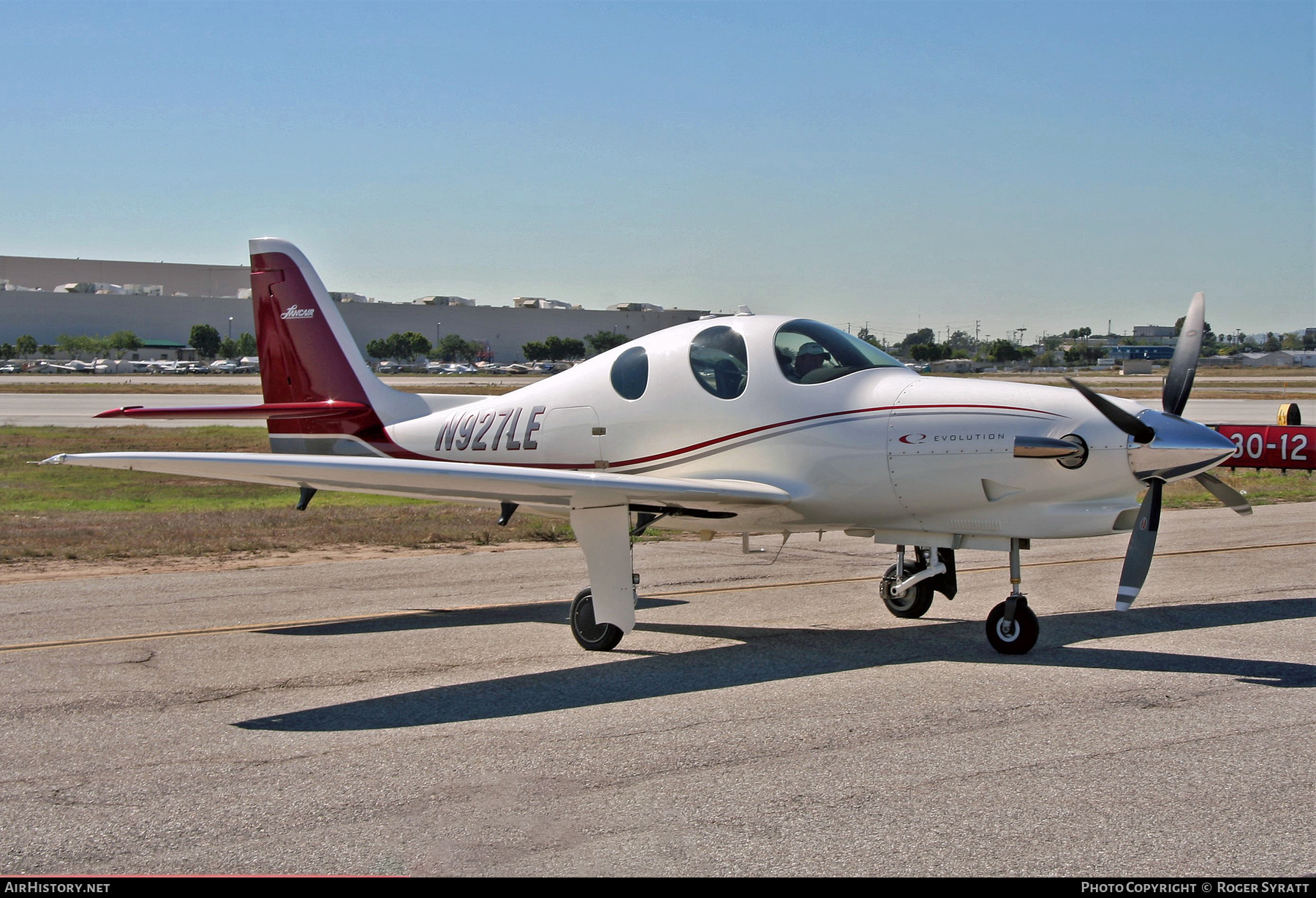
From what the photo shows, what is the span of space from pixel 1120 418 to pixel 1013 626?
178 cm

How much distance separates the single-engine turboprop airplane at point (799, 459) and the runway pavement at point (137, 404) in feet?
86.9

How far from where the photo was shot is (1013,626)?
844cm

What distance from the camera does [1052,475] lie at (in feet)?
26.7

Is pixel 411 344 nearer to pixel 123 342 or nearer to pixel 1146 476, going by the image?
pixel 123 342

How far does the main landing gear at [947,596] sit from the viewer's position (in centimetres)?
844

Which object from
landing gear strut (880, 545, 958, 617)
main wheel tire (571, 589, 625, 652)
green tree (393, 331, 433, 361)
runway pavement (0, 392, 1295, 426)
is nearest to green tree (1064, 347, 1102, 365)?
green tree (393, 331, 433, 361)

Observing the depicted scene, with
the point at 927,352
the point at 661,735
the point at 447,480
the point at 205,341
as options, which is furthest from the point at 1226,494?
the point at 205,341

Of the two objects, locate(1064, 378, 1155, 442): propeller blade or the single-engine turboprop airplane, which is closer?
locate(1064, 378, 1155, 442): propeller blade

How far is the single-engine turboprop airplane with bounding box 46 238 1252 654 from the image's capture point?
8055 millimetres

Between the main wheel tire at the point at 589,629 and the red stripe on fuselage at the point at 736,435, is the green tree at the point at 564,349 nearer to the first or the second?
the red stripe on fuselage at the point at 736,435

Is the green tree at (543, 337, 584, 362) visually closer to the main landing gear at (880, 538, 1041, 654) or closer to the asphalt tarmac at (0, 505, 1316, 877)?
the asphalt tarmac at (0, 505, 1316, 877)

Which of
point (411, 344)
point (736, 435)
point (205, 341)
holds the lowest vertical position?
point (736, 435)
